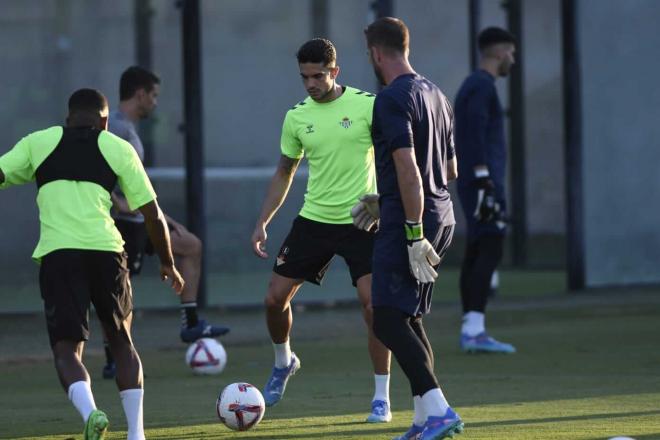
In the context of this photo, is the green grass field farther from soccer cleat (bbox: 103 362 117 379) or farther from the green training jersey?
the green training jersey

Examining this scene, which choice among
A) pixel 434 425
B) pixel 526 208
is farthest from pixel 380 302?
pixel 526 208

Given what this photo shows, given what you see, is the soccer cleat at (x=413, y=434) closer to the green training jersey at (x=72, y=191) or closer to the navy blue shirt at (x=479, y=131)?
the green training jersey at (x=72, y=191)

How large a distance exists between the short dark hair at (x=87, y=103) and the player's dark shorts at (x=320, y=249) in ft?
5.68

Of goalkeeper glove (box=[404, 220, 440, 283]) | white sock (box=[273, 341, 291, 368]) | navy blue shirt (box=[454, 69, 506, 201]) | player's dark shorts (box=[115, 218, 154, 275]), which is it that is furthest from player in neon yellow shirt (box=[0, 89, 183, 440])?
navy blue shirt (box=[454, 69, 506, 201])

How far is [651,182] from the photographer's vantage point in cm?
1692

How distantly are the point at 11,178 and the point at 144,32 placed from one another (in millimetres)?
7717

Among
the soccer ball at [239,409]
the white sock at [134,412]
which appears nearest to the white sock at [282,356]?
the soccer ball at [239,409]

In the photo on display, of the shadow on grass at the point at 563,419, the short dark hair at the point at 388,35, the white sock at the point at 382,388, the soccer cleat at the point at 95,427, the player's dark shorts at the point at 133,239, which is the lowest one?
the shadow on grass at the point at 563,419

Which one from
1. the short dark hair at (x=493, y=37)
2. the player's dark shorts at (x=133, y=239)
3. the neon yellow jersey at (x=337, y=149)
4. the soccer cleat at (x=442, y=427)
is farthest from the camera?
the short dark hair at (x=493, y=37)

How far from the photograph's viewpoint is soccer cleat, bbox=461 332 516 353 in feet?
38.9

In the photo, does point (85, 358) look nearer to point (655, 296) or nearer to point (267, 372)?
point (267, 372)

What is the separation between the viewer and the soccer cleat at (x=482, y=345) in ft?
38.9

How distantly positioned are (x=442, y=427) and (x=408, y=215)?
0.98 m

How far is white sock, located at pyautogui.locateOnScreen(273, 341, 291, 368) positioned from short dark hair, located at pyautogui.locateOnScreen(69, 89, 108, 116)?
2.24 meters
